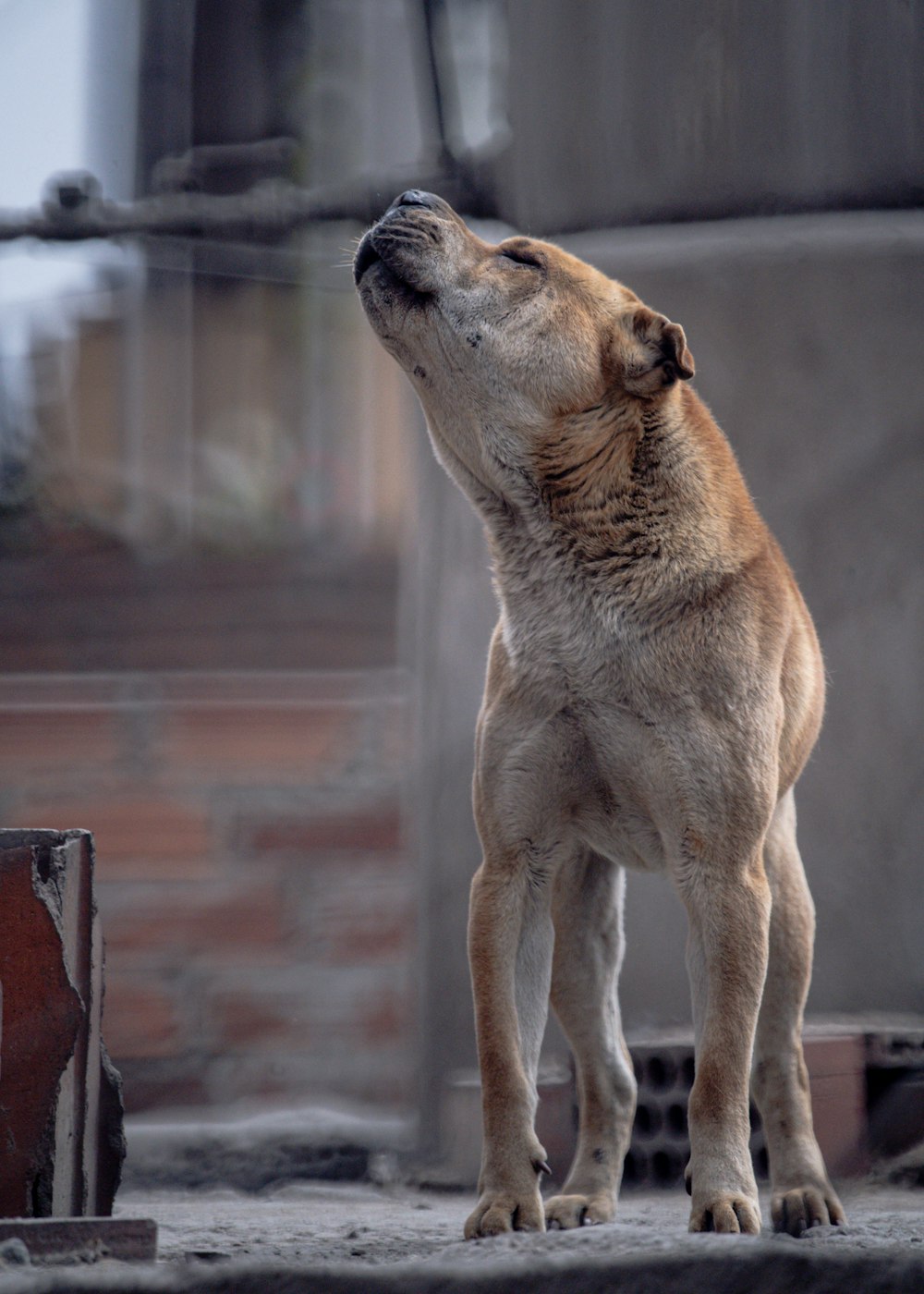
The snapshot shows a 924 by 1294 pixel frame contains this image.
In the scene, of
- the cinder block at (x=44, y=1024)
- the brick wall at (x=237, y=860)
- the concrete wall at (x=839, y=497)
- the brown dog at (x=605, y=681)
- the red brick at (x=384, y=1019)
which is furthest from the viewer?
the red brick at (x=384, y=1019)

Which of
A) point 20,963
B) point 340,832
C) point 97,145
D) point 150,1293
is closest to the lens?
point 150,1293

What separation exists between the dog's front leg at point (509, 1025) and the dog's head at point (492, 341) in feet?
2.68

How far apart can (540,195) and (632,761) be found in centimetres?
235

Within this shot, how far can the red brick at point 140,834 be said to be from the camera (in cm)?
531

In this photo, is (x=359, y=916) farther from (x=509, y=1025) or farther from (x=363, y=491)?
(x=509, y=1025)

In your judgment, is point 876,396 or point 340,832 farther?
point 340,832

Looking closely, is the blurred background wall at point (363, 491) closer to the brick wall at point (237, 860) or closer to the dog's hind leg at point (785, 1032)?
the brick wall at point (237, 860)

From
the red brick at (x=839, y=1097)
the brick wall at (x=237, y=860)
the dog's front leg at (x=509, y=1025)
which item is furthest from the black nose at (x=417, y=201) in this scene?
the brick wall at (x=237, y=860)

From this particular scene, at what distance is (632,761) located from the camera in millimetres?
2707

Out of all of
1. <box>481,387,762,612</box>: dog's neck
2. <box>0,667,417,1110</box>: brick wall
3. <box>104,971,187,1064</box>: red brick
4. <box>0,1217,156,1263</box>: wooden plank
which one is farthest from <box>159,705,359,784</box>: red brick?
<box>0,1217,156,1263</box>: wooden plank

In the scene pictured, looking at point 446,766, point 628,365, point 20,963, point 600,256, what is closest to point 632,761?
point 628,365

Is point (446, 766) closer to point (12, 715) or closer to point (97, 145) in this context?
point (12, 715)

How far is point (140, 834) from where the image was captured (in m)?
5.35

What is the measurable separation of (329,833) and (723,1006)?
124 inches
